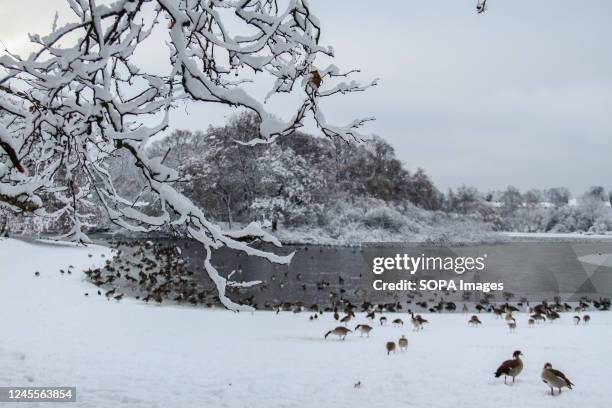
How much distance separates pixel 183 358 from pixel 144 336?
2.29 metres

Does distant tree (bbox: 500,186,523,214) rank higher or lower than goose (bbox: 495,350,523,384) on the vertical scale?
higher

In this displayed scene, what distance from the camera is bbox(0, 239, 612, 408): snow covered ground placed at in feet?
21.3

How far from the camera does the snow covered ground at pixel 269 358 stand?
21.3ft

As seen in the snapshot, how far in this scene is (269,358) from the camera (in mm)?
8719

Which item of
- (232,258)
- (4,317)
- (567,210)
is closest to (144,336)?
(4,317)

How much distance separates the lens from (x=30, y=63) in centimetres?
310

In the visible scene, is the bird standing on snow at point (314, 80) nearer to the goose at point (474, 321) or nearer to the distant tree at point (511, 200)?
the goose at point (474, 321)

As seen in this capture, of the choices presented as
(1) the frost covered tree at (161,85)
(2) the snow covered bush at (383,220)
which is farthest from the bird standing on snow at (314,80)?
(2) the snow covered bush at (383,220)

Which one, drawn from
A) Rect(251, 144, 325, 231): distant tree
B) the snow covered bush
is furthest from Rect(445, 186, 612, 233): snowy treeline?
Rect(251, 144, 325, 231): distant tree

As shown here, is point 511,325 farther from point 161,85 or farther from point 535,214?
point 535,214

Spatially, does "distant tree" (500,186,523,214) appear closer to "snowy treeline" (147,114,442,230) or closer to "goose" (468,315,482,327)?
"snowy treeline" (147,114,442,230)

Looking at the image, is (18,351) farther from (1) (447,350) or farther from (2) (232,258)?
(2) (232,258)

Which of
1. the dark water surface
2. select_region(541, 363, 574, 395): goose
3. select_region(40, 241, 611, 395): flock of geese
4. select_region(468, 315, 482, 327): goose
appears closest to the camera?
select_region(541, 363, 574, 395): goose

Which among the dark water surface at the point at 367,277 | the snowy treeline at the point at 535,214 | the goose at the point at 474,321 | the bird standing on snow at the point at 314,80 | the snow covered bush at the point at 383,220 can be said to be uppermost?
the snowy treeline at the point at 535,214
